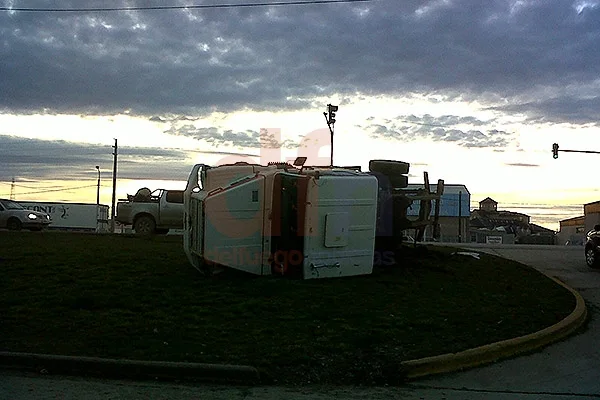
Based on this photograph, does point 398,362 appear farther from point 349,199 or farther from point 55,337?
point 349,199

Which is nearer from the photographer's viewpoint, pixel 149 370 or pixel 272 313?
pixel 149 370

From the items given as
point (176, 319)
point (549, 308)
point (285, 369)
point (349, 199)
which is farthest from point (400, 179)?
point (285, 369)

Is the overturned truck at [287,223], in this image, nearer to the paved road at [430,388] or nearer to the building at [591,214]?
the paved road at [430,388]

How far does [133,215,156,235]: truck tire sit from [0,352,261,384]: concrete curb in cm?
1715

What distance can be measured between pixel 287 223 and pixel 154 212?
13171 mm

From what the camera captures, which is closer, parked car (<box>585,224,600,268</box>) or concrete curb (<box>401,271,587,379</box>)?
concrete curb (<box>401,271,587,379</box>)

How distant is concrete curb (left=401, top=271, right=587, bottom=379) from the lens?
24.9 feet

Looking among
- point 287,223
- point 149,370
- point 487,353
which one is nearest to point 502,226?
point 287,223

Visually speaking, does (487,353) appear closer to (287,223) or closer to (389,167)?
(287,223)

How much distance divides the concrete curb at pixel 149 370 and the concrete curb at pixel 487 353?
5.74 ft

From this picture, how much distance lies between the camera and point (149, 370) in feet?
23.8

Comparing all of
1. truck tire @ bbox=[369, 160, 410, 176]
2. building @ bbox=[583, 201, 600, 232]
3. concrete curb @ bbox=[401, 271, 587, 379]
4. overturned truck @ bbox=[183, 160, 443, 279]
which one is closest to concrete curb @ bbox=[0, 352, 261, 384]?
concrete curb @ bbox=[401, 271, 587, 379]

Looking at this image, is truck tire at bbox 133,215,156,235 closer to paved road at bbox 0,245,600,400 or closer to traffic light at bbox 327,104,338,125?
traffic light at bbox 327,104,338,125

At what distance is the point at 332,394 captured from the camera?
6816mm
